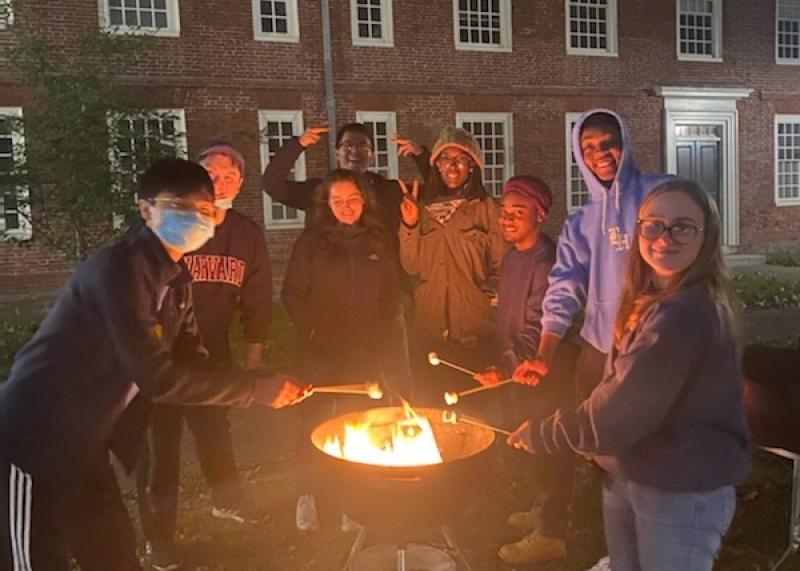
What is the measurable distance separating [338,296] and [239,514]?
152 cm

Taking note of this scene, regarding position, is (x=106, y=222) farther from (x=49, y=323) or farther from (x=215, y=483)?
(x=49, y=323)

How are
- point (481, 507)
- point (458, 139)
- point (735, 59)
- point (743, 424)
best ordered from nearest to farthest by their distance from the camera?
1. point (743, 424)
2. point (458, 139)
3. point (481, 507)
4. point (735, 59)

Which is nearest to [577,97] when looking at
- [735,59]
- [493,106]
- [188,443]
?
[493,106]

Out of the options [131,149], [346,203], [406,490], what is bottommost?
[406,490]

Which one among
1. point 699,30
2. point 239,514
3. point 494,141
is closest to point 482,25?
point 494,141

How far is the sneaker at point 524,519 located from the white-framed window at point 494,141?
1456 cm

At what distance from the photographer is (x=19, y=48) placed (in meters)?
10.4

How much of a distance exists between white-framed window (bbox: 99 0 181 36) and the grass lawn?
1164 centimetres

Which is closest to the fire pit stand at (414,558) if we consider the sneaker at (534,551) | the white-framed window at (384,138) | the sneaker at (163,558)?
the sneaker at (534,551)

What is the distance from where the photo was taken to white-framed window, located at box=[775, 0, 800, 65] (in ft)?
72.9

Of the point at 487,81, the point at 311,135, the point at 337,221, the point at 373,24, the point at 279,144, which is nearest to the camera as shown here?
the point at 337,221

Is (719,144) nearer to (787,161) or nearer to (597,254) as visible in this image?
(787,161)

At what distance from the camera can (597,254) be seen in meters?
3.90

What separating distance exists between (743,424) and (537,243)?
1932mm
